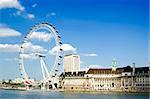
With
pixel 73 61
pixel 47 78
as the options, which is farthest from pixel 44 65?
pixel 73 61

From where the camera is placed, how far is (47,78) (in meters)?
55.0

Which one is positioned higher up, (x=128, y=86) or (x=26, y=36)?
(x=26, y=36)

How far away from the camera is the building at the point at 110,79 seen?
60.1 meters

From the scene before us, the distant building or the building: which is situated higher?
the distant building

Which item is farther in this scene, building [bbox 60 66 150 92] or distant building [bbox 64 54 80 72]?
distant building [bbox 64 54 80 72]

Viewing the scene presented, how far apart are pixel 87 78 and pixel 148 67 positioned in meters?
15.7

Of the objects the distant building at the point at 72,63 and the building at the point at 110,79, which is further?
the distant building at the point at 72,63

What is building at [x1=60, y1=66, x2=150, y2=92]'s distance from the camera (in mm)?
60094

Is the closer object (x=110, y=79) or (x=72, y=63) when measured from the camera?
(x=110, y=79)

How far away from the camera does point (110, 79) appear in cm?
6806

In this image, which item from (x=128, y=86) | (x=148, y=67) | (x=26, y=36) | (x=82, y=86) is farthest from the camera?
(x=82, y=86)

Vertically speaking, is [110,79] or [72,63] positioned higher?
[72,63]

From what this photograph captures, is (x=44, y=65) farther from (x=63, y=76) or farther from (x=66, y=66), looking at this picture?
(x=66, y=66)

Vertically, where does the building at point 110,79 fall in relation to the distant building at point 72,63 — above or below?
below
